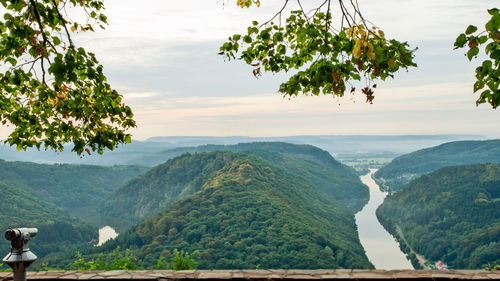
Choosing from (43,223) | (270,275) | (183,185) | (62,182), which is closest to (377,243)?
(183,185)

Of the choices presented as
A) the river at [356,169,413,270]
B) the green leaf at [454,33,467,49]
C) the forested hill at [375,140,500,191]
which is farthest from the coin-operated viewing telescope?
the forested hill at [375,140,500,191]

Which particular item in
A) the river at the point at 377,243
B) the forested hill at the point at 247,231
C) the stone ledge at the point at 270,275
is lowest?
the river at the point at 377,243

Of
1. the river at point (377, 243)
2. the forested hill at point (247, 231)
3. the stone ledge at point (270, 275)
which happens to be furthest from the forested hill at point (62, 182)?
the stone ledge at point (270, 275)

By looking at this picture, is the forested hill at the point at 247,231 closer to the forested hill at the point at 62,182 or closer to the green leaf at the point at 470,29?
the green leaf at the point at 470,29

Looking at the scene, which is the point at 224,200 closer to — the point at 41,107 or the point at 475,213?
the point at 475,213

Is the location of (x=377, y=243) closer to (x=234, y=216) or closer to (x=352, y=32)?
(x=234, y=216)
